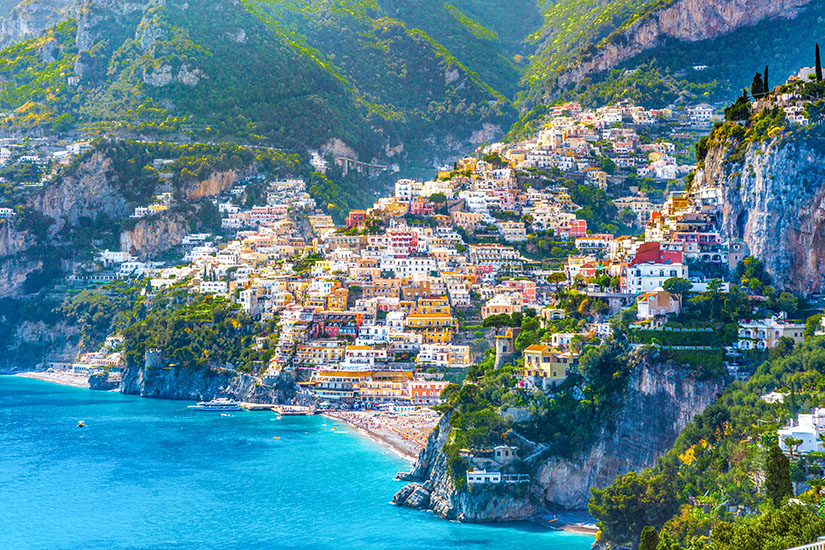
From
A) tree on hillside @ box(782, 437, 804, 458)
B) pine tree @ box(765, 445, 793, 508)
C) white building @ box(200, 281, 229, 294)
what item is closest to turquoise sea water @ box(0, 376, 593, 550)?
tree on hillside @ box(782, 437, 804, 458)

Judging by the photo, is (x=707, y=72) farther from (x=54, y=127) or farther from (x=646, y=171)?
(x=54, y=127)

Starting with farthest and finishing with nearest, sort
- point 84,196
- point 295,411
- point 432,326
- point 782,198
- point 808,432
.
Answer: point 84,196 < point 432,326 < point 295,411 < point 782,198 < point 808,432

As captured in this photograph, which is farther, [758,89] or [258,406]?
[258,406]

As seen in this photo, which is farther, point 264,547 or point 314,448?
point 314,448

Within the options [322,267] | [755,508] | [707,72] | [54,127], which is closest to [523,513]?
[755,508]

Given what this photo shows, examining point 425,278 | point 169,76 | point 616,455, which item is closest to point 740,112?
point 616,455

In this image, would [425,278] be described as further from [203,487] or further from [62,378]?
[62,378]

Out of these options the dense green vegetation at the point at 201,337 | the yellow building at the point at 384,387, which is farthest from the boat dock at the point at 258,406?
the yellow building at the point at 384,387

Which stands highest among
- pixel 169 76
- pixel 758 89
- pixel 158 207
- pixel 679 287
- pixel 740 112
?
pixel 169 76
